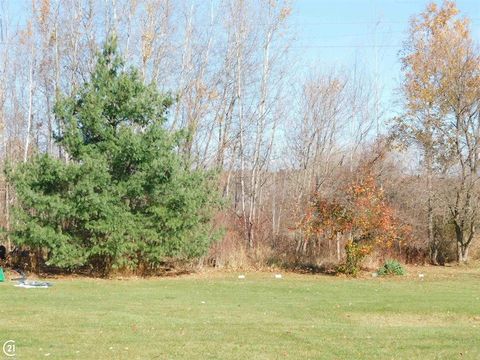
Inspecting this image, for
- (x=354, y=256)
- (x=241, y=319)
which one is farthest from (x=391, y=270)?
(x=241, y=319)

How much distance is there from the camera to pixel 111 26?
2578 centimetres

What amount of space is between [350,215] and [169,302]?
9.17m

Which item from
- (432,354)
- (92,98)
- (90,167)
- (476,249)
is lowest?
(432,354)

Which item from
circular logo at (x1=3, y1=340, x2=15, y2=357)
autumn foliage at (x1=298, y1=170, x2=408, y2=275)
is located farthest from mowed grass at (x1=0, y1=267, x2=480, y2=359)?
autumn foliage at (x1=298, y1=170, x2=408, y2=275)

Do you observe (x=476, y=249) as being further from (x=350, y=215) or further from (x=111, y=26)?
(x=111, y=26)

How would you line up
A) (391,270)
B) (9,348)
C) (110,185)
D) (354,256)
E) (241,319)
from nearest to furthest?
(9,348), (241,319), (110,185), (354,256), (391,270)

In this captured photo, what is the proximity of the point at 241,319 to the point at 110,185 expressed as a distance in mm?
9287

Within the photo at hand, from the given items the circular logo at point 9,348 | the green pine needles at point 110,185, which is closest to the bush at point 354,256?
the green pine needles at point 110,185

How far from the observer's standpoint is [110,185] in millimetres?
19047

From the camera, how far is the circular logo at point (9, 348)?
7.15m

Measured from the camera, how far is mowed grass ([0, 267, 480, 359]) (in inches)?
307

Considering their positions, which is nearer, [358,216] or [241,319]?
[241,319]

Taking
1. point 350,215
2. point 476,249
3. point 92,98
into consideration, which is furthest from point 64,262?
point 476,249

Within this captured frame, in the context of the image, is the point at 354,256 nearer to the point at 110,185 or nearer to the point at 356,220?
the point at 356,220
